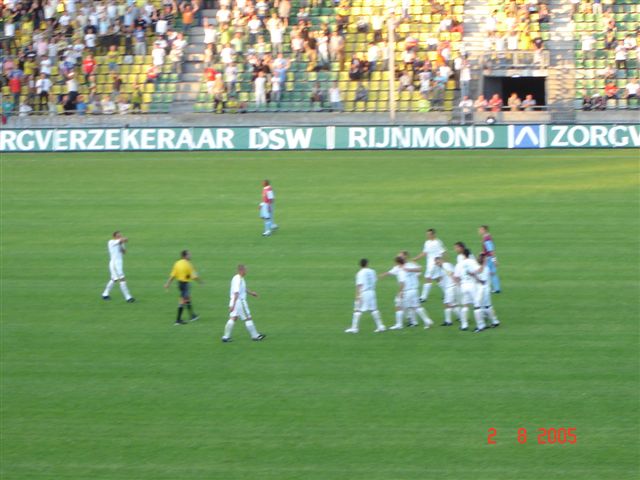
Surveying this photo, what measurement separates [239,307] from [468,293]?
14.9 feet

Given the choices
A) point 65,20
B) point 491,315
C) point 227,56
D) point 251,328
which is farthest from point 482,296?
point 65,20

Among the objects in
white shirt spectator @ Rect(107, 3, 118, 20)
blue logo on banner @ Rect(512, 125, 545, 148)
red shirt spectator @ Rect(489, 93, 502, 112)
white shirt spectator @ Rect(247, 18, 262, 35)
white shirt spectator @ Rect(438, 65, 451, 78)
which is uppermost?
white shirt spectator @ Rect(107, 3, 118, 20)

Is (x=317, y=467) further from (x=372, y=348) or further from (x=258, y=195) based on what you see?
(x=258, y=195)

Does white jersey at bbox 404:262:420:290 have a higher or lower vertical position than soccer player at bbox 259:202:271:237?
lower

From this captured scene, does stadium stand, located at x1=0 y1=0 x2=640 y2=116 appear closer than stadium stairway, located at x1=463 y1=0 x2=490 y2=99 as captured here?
Yes

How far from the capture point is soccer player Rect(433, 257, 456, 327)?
23203 mm

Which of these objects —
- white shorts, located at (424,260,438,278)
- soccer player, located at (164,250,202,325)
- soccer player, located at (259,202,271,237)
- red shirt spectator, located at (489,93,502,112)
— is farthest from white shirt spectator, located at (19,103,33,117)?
white shorts, located at (424,260,438,278)

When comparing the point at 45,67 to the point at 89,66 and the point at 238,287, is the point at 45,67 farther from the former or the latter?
the point at 238,287

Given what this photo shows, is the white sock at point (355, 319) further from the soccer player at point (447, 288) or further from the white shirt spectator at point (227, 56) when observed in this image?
the white shirt spectator at point (227, 56)

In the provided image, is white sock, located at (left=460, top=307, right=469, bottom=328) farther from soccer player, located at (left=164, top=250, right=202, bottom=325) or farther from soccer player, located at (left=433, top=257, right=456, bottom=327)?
soccer player, located at (left=164, top=250, right=202, bottom=325)

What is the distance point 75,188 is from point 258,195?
6408mm

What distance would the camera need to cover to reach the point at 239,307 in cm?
2262

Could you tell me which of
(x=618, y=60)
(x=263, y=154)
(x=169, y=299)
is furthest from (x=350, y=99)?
(x=169, y=299)

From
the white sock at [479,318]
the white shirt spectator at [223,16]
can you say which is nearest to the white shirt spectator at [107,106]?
the white shirt spectator at [223,16]
